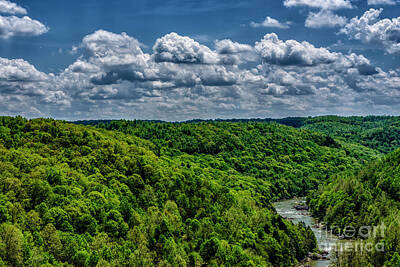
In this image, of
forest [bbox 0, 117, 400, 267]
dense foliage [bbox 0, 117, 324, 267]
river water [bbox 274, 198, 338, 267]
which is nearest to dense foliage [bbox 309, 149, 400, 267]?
forest [bbox 0, 117, 400, 267]

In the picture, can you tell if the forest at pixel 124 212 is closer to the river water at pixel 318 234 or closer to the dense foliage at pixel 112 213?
the dense foliage at pixel 112 213

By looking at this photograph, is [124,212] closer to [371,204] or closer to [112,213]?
[112,213]

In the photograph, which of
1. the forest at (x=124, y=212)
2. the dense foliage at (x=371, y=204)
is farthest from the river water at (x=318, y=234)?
the forest at (x=124, y=212)

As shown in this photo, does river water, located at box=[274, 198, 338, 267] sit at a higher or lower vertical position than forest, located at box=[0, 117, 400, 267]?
lower

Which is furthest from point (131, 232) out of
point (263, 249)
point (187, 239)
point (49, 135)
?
point (49, 135)

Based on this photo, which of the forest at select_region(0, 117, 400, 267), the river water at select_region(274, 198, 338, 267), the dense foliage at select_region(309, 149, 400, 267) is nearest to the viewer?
the forest at select_region(0, 117, 400, 267)

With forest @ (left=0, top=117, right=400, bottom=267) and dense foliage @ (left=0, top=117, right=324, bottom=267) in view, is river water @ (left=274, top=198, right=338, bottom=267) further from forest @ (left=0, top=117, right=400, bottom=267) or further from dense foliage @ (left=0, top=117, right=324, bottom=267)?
dense foliage @ (left=0, top=117, right=324, bottom=267)
